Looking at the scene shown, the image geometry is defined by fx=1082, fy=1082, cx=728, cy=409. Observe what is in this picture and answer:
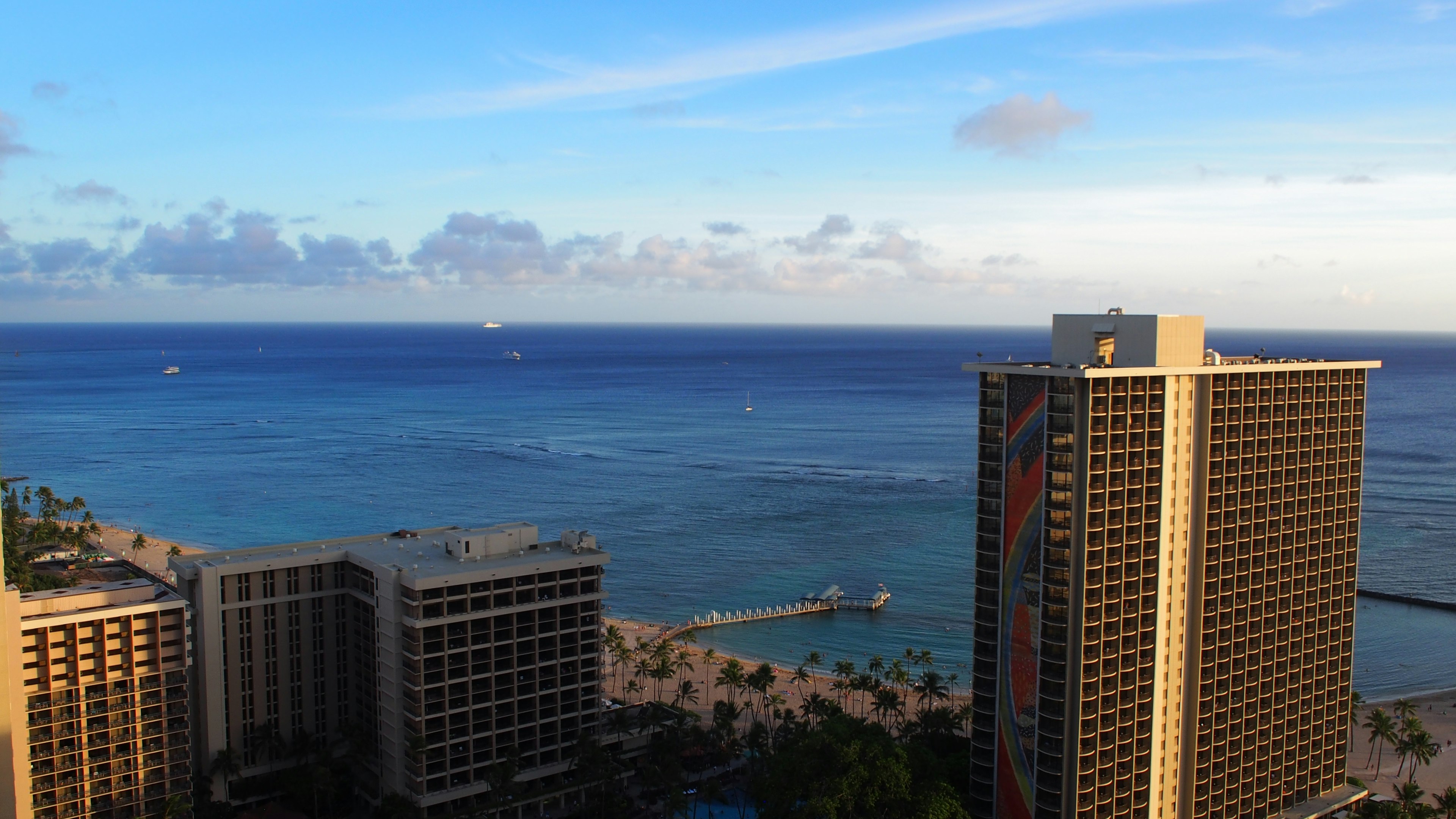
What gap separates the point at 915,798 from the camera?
1885 inches

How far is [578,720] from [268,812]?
1581 centimetres

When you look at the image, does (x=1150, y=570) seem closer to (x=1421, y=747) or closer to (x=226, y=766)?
(x=1421, y=747)

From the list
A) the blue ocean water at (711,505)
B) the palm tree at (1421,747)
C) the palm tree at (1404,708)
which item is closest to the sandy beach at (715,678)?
the blue ocean water at (711,505)

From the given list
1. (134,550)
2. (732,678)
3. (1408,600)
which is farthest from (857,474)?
(134,550)

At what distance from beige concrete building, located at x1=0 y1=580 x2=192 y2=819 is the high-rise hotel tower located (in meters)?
37.9

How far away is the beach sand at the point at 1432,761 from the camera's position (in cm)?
6569

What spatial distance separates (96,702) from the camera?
4888cm

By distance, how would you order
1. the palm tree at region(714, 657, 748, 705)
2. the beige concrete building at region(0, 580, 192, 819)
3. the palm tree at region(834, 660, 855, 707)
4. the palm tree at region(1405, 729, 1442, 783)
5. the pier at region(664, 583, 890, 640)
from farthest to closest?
1. the pier at region(664, 583, 890, 640)
2. the palm tree at region(834, 660, 855, 707)
3. the palm tree at region(714, 657, 748, 705)
4. the palm tree at region(1405, 729, 1442, 783)
5. the beige concrete building at region(0, 580, 192, 819)

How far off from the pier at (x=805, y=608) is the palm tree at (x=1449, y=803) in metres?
48.9

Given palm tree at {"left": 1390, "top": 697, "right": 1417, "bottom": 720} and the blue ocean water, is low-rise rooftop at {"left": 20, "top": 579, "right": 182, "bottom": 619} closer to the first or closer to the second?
the blue ocean water

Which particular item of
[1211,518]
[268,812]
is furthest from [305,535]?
[1211,518]

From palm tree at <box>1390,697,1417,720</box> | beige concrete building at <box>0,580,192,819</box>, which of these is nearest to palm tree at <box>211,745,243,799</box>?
beige concrete building at <box>0,580,192,819</box>

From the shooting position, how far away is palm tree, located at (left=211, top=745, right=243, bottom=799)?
53.8 meters

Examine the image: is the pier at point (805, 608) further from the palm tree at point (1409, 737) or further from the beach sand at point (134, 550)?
the beach sand at point (134, 550)
